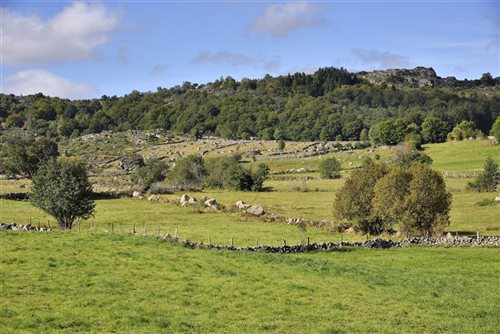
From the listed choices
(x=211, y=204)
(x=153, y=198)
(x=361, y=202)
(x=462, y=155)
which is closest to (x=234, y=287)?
(x=361, y=202)

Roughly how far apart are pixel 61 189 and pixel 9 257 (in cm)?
2261

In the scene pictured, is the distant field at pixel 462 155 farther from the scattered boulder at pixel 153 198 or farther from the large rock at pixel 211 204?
the scattered boulder at pixel 153 198

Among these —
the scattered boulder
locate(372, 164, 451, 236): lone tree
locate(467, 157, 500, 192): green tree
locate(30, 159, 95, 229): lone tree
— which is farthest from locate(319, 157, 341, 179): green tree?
locate(30, 159, 95, 229): lone tree

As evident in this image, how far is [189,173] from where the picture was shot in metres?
115

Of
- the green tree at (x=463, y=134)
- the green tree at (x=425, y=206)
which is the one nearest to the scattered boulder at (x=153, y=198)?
the green tree at (x=425, y=206)

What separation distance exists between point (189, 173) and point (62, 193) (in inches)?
2371

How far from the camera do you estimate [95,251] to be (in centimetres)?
3622

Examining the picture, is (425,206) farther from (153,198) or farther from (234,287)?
(153,198)

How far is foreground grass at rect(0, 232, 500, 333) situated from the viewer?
854 inches

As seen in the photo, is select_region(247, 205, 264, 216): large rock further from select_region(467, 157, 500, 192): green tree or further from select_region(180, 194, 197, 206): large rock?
select_region(467, 157, 500, 192): green tree

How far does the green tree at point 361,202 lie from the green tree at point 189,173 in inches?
2044

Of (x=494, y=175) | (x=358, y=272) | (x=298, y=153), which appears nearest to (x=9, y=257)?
(x=358, y=272)

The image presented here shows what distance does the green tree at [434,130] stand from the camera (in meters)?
182

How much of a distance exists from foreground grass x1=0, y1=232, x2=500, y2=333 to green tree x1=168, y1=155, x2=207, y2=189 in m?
69.4
